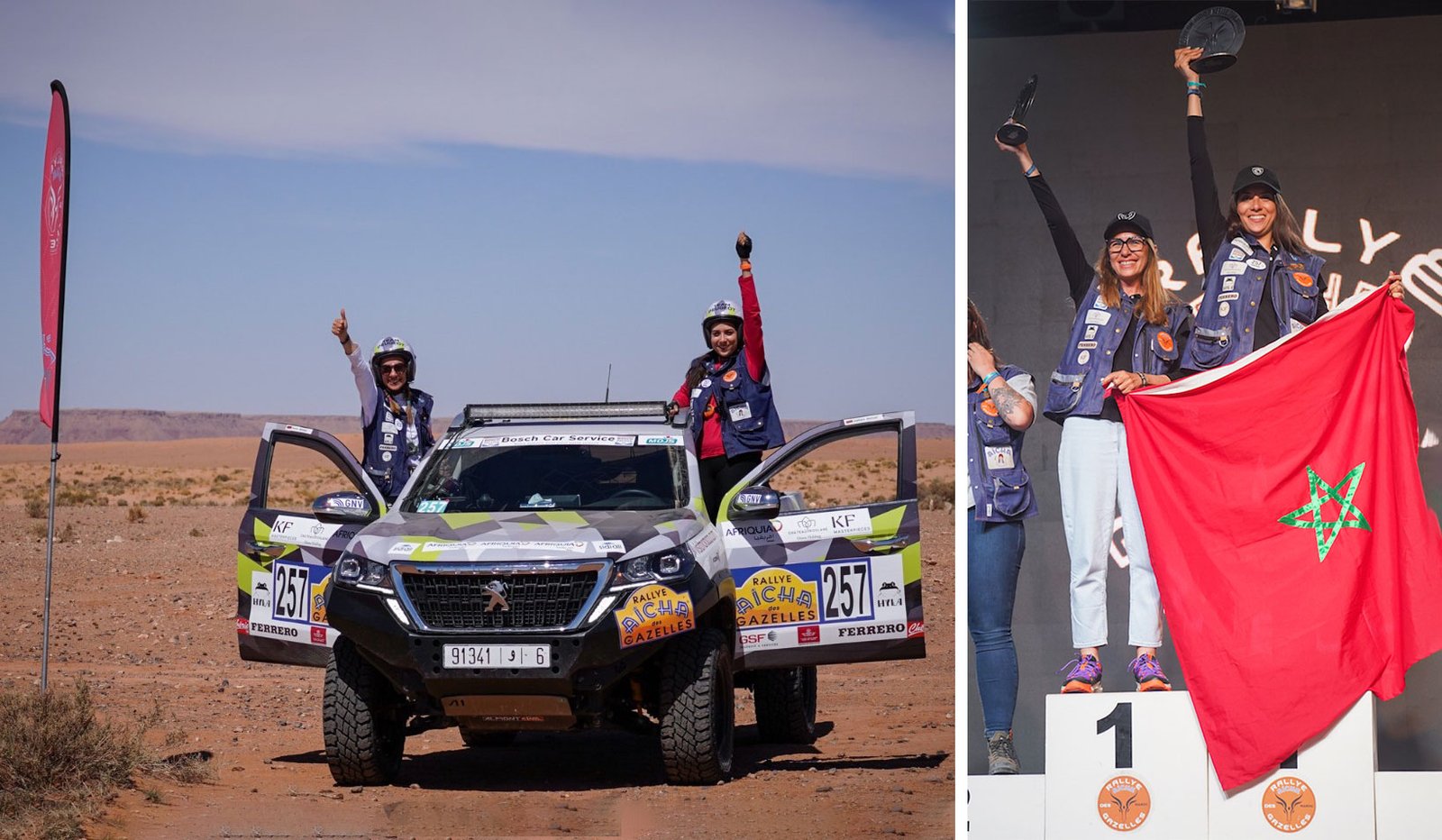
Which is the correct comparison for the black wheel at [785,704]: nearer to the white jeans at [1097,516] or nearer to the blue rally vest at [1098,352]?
the white jeans at [1097,516]

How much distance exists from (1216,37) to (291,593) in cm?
565

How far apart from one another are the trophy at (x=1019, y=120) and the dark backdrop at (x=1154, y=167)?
4cm

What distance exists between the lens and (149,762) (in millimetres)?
9727

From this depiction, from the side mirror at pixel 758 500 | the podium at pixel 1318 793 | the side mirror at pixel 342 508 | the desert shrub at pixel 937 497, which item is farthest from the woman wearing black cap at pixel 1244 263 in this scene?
the desert shrub at pixel 937 497

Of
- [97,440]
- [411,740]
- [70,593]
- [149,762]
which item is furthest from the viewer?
[97,440]

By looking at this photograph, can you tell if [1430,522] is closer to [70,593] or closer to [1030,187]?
[1030,187]

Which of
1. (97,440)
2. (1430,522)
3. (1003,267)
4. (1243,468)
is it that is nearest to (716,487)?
(1003,267)

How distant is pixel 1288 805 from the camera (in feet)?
24.9

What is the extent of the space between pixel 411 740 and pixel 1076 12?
660 centimetres

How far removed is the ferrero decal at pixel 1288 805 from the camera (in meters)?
7.59

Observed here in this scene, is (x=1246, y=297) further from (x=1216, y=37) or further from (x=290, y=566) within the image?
(x=290, y=566)

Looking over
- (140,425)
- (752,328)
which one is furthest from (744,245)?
(140,425)

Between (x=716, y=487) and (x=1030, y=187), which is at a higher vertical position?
(x=1030, y=187)

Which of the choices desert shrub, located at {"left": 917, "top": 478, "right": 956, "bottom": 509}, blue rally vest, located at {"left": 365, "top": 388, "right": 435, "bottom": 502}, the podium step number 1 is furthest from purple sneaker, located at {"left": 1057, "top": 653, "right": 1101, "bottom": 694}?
desert shrub, located at {"left": 917, "top": 478, "right": 956, "bottom": 509}
